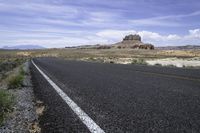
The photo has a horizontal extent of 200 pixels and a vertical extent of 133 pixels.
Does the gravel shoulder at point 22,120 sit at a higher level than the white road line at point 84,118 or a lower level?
lower

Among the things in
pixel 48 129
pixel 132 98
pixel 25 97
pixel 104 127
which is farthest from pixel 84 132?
pixel 25 97

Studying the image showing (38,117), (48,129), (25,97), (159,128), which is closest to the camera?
(159,128)

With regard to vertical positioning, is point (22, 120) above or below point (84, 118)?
below

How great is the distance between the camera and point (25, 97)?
10.1 m

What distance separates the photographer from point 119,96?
841cm

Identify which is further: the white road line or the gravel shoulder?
the gravel shoulder

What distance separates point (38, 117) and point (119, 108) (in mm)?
1724

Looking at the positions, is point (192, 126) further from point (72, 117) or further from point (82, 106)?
point (82, 106)

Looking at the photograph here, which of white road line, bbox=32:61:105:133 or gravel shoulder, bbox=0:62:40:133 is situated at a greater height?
white road line, bbox=32:61:105:133

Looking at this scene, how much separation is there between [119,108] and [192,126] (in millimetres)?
2108

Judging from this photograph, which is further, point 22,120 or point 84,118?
point 22,120

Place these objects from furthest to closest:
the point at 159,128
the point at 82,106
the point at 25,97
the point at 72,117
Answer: the point at 25,97, the point at 82,106, the point at 72,117, the point at 159,128

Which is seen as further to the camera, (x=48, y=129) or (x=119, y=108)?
(x=119, y=108)

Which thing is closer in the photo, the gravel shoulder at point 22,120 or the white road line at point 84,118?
the white road line at point 84,118
